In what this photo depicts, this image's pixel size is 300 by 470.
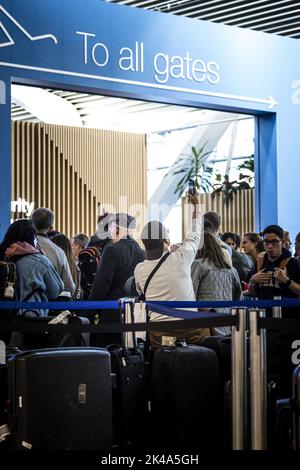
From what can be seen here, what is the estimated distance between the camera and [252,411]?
3840mm

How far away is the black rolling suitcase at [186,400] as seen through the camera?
4.37 m

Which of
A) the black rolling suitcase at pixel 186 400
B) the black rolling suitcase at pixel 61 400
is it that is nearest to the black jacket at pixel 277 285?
the black rolling suitcase at pixel 186 400

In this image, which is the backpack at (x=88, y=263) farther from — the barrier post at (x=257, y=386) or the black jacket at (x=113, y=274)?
the barrier post at (x=257, y=386)

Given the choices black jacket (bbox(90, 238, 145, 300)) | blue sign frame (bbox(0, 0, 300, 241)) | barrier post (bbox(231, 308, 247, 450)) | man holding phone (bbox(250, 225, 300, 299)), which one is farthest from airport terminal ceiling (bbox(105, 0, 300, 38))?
barrier post (bbox(231, 308, 247, 450))

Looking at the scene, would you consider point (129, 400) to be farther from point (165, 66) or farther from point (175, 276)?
point (165, 66)

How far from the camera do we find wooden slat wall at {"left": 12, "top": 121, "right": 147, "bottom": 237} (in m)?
12.5

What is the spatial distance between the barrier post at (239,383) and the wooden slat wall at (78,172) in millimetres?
8319

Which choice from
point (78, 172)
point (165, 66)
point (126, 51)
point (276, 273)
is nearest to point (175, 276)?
point (276, 273)

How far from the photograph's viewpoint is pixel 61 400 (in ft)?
12.4

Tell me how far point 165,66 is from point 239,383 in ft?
20.8

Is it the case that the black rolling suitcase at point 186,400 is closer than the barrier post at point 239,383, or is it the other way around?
the barrier post at point 239,383

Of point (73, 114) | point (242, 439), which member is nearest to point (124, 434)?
point (242, 439)

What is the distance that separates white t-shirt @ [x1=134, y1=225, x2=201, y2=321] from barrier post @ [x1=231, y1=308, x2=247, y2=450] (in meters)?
1.24

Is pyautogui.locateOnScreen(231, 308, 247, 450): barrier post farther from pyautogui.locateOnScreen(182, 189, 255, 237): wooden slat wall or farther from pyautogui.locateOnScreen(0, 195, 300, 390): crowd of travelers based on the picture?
pyautogui.locateOnScreen(182, 189, 255, 237): wooden slat wall
